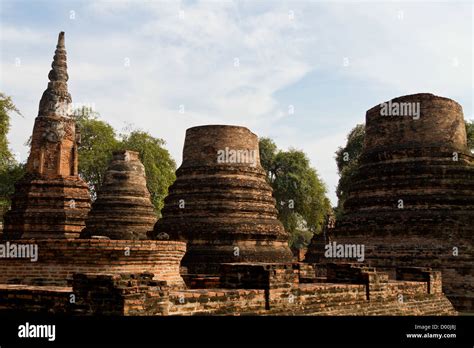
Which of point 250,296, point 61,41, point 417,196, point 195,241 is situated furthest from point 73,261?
point 61,41

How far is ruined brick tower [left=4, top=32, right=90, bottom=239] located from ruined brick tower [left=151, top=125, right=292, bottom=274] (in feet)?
12.1

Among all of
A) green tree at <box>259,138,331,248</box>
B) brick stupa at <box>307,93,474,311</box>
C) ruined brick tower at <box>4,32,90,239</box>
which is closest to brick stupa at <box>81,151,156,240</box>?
ruined brick tower at <box>4,32,90,239</box>

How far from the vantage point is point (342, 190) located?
36.9 m

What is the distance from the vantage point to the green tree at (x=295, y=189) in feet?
149

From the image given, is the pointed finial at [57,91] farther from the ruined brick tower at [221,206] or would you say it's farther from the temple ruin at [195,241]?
the ruined brick tower at [221,206]

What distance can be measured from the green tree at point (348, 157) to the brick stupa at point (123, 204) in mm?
14566

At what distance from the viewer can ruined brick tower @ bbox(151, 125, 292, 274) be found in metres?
18.8

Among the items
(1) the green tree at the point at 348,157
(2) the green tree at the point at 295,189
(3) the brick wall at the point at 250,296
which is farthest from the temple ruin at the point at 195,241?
(2) the green tree at the point at 295,189

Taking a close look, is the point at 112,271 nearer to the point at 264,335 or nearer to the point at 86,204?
the point at 264,335

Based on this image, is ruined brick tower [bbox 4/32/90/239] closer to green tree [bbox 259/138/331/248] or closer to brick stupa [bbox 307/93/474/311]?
brick stupa [bbox 307/93/474/311]

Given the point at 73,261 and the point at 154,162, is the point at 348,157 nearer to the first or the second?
the point at 154,162

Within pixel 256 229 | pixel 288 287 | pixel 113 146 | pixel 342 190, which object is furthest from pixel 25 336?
pixel 113 146

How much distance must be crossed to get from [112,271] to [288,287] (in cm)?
384

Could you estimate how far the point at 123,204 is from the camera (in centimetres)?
2478
